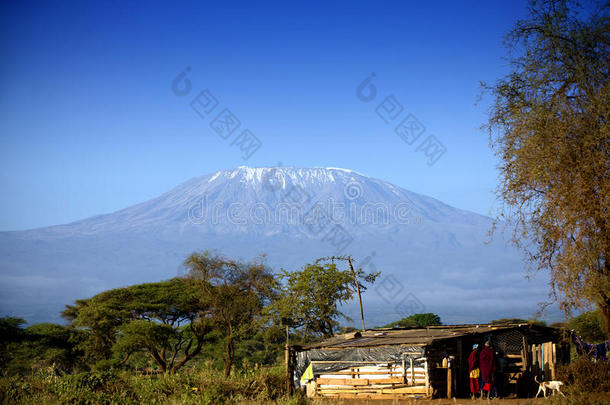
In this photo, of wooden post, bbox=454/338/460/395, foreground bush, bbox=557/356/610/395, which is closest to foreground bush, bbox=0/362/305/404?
wooden post, bbox=454/338/460/395

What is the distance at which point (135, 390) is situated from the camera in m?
15.9

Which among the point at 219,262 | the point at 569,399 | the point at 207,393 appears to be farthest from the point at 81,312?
the point at 569,399

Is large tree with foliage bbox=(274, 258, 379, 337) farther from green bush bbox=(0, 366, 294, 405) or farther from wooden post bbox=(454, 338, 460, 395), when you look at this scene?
green bush bbox=(0, 366, 294, 405)

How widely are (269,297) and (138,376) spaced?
22720 millimetres

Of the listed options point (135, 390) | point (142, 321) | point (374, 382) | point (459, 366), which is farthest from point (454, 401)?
point (142, 321)

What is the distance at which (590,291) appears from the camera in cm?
1302

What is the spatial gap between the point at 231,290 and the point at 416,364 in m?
20.4

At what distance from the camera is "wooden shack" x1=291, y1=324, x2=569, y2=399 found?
65.5 feet

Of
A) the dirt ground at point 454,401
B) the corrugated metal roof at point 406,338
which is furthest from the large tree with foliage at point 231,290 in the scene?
the dirt ground at point 454,401

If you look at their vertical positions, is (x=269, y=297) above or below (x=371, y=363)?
above

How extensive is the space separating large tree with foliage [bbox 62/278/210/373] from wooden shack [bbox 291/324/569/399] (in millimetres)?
15173

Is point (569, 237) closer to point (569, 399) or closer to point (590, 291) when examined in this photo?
point (590, 291)

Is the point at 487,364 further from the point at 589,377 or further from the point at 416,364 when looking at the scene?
the point at 416,364

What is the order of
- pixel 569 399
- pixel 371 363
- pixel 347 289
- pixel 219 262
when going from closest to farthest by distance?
pixel 569 399 < pixel 371 363 < pixel 347 289 < pixel 219 262
